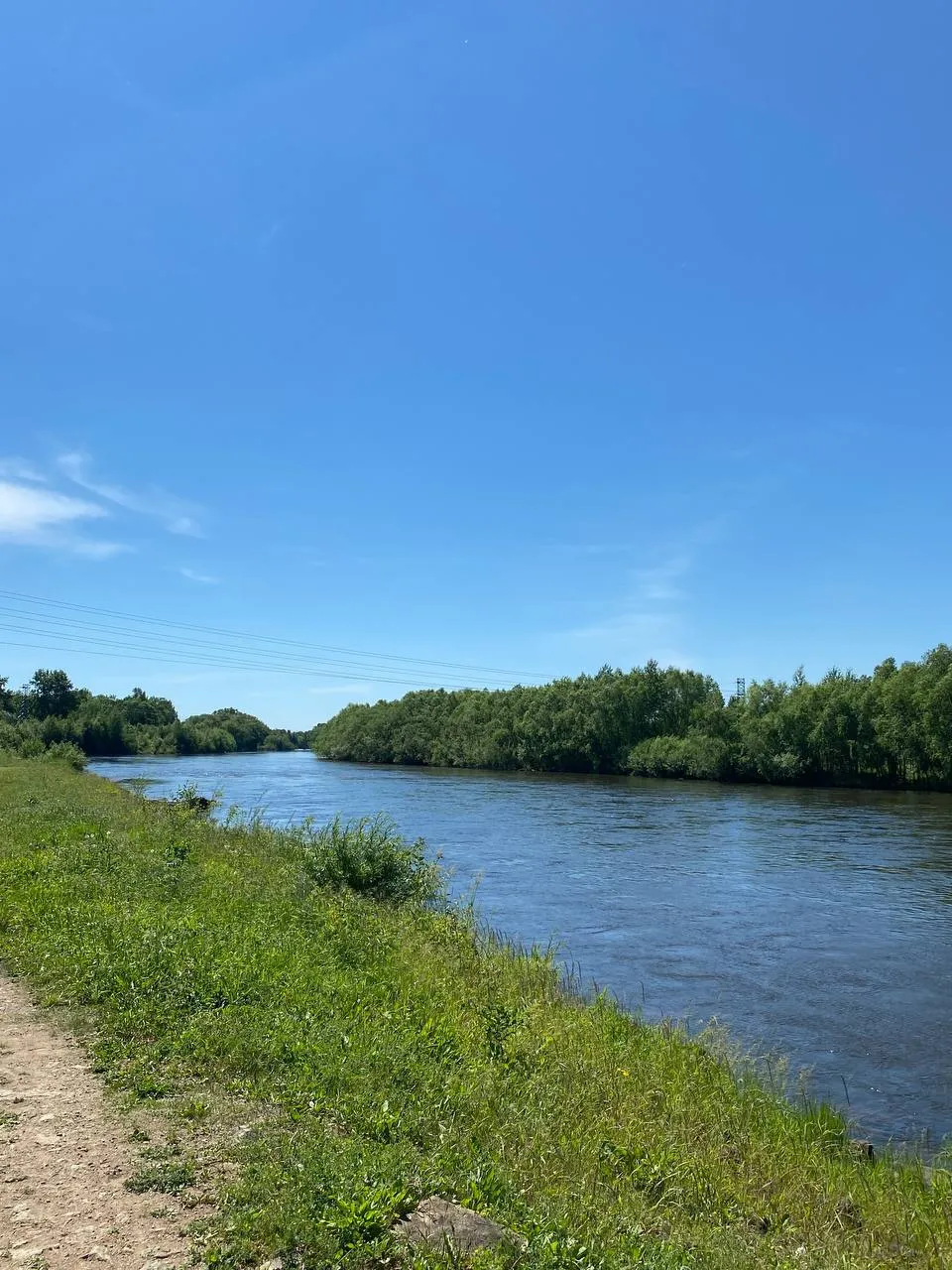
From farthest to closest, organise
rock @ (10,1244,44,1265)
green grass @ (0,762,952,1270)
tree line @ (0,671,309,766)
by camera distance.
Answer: tree line @ (0,671,309,766)
green grass @ (0,762,952,1270)
rock @ (10,1244,44,1265)

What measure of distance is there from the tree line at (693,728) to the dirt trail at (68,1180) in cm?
7211

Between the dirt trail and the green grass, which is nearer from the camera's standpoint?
the dirt trail

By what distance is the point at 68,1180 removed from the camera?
17.7ft

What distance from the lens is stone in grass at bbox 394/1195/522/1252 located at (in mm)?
4820

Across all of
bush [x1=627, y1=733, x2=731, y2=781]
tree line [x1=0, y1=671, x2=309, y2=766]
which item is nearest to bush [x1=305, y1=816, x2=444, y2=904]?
bush [x1=627, y1=733, x2=731, y2=781]

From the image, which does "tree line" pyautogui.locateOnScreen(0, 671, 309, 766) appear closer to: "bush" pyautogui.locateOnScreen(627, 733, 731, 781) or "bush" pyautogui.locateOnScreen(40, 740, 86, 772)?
"bush" pyautogui.locateOnScreen(40, 740, 86, 772)

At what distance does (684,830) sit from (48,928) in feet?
114

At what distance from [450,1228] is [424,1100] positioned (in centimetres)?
193

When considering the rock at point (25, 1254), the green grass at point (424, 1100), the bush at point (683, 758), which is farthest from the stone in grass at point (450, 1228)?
the bush at point (683, 758)

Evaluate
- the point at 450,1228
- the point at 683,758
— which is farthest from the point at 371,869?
the point at 683,758

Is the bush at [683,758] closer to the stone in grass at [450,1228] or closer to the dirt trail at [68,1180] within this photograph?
the dirt trail at [68,1180]

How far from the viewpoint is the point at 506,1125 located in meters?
6.80

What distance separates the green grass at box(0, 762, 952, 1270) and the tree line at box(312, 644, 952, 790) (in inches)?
2616

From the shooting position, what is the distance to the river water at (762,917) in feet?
43.6
